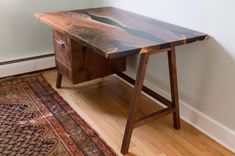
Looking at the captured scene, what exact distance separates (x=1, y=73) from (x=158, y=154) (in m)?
1.73

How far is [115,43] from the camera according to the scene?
1551mm

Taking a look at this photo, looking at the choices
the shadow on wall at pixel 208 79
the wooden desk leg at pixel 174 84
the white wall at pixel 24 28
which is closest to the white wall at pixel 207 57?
the shadow on wall at pixel 208 79

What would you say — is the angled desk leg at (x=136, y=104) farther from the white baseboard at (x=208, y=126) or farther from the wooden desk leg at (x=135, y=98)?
the white baseboard at (x=208, y=126)

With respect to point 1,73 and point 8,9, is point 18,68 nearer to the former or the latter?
point 1,73

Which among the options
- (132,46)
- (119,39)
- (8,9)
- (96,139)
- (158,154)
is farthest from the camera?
(8,9)

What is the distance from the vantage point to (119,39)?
162 centimetres

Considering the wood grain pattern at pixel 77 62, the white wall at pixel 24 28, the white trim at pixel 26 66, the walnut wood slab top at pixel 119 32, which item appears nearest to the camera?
the walnut wood slab top at pixel 119 32

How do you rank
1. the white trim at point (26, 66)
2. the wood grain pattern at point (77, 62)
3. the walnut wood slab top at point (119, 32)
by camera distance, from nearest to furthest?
the walnut wood slab top at point (119, 32) → the wood grain pattern at point (77, 62) → the white trim at point (26, 66)

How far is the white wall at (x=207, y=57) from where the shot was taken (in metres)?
1.66

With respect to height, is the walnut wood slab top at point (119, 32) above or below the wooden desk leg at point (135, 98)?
above

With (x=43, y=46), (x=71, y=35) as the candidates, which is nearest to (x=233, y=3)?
(x=71, y=35)

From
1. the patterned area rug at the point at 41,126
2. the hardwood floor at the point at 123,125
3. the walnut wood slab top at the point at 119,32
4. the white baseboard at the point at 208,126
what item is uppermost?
the walnut wood slab top at the point at 119,32

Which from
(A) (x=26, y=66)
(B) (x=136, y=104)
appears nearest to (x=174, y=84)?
(B) (x=136, y=104)

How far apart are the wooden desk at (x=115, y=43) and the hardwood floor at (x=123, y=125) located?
4.0 inches
